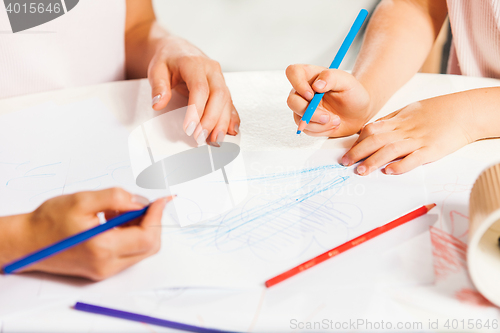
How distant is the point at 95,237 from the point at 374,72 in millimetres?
402

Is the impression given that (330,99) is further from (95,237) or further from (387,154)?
(95,237)

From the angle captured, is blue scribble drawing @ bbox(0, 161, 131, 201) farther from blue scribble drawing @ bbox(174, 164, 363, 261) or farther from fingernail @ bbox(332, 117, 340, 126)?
fingernail @ bbox(332, 117, 340, 126)

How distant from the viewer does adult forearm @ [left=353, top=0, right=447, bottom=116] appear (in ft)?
1.58

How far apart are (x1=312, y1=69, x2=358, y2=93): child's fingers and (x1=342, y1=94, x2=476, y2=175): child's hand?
0.17ft

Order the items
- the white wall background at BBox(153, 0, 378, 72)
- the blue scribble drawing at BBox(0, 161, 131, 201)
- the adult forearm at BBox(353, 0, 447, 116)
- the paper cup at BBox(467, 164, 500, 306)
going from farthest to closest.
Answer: the white wall background at BBox(153, 0, 378, 72), the adult forearm at BBox(353, 0, 447, 116), the blue scribble drawing at BBox(0, 161, 131, 201), the paper cup at BBox(467, 164, 500, 306)

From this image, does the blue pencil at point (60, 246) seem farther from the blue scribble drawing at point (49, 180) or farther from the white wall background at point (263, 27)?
the white wall background at point (263, 27)

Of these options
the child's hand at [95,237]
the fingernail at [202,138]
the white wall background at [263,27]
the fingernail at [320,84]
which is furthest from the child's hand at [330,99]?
the white wall background at [263,27]

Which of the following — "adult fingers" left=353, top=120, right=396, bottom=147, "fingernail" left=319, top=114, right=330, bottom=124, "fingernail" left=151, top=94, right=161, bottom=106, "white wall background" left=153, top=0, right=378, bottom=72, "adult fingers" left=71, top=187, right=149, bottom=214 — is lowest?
"white wall background" left=153, top=0, right=378, bottom=72

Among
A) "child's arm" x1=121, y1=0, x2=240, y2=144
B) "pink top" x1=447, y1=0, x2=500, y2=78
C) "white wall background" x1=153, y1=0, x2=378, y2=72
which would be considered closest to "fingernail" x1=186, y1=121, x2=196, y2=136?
"child's arm" x1=121, y1=0, x2=240, y2=144

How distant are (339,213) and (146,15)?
0.56 metres

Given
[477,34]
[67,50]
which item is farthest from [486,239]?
[67,50]

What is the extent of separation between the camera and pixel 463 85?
1.63 ft

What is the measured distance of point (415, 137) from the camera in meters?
0.38

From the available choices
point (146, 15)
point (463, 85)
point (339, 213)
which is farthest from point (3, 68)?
point (463, 85)
